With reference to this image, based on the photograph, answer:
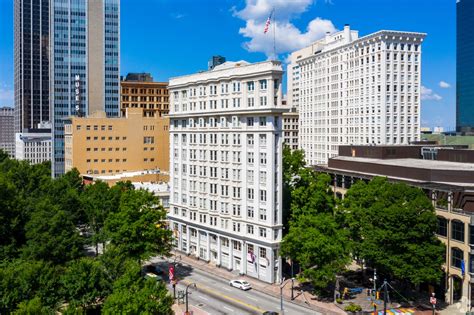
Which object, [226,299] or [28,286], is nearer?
[28,286]

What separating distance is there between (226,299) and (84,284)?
22306 millimetres

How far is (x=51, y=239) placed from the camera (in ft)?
235

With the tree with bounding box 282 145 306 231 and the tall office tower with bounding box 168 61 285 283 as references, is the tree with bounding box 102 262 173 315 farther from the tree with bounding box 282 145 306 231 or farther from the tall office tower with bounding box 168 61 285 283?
the tree with bounding box 282 145 306 231

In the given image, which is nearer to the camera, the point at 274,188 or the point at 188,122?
the point at 274,188

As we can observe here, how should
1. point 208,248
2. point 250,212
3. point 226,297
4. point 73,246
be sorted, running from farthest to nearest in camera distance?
point 208,248 < point 250,212 < point 73,246 < point 226,297

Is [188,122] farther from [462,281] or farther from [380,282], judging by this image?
[462,281]

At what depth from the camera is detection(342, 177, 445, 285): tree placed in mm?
63406

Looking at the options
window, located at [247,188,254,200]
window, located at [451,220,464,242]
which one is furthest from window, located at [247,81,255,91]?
window, located at [451,220,464,242]

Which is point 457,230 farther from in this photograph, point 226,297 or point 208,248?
point 208,248

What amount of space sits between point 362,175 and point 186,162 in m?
34.9

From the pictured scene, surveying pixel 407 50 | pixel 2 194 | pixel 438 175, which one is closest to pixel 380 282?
pixel 438 175

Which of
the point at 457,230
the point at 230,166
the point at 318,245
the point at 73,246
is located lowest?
the point at 73,246

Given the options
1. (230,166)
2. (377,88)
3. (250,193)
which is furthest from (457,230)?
(377,88)

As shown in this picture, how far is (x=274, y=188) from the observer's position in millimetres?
78375
